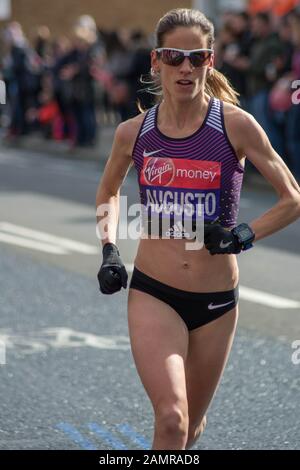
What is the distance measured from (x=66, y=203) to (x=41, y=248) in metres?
3.29

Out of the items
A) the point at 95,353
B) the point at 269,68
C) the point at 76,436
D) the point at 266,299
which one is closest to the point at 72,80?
the point at 269,68

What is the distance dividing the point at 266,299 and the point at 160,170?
502cm

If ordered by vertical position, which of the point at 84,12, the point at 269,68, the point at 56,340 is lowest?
the point at 84,12

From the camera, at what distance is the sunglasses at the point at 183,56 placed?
5.02m

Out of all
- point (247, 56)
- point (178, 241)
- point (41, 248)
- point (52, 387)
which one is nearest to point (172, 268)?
point (178, 241)

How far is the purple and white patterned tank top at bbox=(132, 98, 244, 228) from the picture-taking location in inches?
201

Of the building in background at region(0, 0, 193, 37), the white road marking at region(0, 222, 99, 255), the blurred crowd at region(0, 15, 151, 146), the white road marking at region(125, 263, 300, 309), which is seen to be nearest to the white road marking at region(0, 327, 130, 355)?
the white road marking at region(125, 263, 300, 309)

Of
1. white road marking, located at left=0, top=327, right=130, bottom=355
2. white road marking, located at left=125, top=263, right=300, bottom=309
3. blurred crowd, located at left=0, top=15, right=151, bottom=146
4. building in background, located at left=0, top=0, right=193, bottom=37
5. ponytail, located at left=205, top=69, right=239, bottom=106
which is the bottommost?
building in background, located at left=0, top=0, right=193, bottom=37

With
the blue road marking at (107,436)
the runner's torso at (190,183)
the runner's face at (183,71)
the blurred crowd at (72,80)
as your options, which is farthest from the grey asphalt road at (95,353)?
the blurred crowd at (72,80)

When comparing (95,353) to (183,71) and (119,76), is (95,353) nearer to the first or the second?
(183,71)

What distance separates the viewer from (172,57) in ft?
16.5

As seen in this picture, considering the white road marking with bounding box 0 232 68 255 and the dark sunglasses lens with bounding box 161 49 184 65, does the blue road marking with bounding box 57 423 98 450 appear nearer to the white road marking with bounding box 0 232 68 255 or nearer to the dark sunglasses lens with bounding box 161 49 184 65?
the dark sunglasses lens with bounding box 161 49 184 65

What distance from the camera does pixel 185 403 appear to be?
4816 millimetres

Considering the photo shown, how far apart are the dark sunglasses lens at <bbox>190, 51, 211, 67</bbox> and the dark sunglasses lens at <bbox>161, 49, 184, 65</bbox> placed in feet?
0.15
